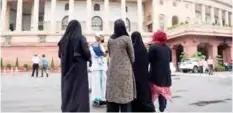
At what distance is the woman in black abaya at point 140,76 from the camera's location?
596cm

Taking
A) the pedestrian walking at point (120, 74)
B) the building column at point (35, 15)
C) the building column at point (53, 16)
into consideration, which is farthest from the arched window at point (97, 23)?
the pedestrian walking at point (120, 74)

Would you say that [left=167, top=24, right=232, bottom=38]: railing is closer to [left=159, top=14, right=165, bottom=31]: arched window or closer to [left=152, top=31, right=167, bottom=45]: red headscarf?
[left=159, top=14, right=165, bottom=31]: arched window

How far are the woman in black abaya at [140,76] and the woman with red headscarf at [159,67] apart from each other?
43 cm

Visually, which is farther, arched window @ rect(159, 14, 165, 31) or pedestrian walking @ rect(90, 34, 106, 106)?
arched window @ rect(159, 14, 165, 31)

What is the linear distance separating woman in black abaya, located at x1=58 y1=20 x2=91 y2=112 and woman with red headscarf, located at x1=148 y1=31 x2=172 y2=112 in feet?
5.30

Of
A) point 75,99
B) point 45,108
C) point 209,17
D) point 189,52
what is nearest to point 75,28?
point 75,99

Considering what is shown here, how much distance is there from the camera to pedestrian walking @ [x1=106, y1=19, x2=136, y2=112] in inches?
206

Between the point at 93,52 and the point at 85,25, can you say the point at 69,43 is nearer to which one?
the point at 93,52

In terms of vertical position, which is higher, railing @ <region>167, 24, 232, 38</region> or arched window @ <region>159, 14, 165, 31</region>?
arched window @ <region>159, 14, 165, 31</region>

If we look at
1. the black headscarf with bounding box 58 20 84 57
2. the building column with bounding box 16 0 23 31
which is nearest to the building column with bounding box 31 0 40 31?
the building column with bounding box 16 0 23 31

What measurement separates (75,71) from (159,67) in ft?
6.35

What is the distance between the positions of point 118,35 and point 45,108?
9.97 feet

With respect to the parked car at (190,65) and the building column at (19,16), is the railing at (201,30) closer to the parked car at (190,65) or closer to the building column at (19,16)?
the parked car at (190,65)

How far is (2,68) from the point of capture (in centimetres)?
3431
